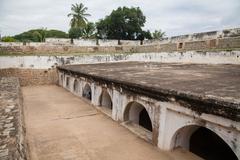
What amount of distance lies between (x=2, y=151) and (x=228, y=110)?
157 inches

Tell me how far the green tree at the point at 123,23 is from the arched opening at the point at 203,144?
28.3 m

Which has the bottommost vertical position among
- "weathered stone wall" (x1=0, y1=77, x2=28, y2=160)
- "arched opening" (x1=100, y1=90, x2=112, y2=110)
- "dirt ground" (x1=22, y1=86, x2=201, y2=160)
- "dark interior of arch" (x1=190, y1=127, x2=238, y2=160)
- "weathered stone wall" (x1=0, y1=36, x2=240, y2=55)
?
"dark interior of arch" (x1=190, y1=127, x2=238, y2=160)

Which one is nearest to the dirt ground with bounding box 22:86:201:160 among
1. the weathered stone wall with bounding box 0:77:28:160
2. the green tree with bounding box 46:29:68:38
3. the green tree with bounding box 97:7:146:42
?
the weathered stone wall with bounding box 0:77:28:160

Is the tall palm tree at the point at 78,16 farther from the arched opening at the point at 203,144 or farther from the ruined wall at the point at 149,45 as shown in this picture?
the arched opening at the point at 203,144

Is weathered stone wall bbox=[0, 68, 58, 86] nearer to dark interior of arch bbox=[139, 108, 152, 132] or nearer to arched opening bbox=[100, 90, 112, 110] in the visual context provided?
arched opening bbox=[100, 90, 112, 110]

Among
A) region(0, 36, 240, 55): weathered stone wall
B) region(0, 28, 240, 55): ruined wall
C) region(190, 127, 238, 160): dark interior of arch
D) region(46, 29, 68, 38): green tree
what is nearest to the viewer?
region(190, 127, 238, 160): dark interior of arch

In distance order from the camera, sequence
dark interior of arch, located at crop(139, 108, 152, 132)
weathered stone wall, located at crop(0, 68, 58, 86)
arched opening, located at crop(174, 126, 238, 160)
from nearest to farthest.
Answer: arched opening, located at crop(174, 126, 238, 160) < dark interior of arch, located at crop(139, 108, 152, 132) < weathered stone wall, located at crop(0, 68, 58, 86)

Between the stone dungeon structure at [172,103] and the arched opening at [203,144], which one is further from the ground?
the stone dungeon structure at [172,103]

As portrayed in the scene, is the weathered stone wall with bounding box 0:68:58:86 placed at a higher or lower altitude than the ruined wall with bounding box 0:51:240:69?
lower

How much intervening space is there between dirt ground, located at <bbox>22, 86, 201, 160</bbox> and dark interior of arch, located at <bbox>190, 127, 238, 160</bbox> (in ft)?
3.93

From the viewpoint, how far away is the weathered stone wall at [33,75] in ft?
55.3

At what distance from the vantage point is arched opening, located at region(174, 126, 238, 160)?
6156 mm

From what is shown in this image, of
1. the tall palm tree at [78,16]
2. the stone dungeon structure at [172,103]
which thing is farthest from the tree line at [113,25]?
the stone dungeon structure at [172,103]

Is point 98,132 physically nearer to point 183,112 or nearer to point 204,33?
point 183,112
